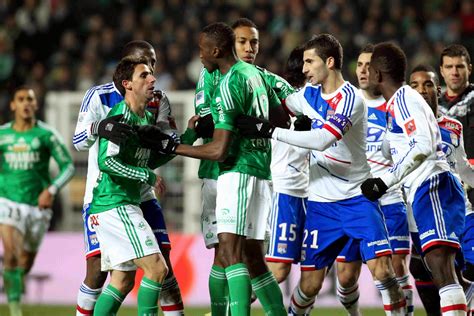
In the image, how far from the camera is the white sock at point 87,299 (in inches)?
313

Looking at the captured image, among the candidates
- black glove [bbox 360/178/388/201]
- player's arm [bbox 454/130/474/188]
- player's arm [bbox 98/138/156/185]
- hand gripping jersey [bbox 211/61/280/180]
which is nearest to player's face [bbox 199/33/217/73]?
hand gripping jersey [bbox 211/61/280/180]

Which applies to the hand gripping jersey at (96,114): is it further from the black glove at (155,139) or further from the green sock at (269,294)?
the green sock at (269,294)

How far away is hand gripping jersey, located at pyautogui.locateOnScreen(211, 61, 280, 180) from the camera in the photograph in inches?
284

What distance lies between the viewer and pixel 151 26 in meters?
18.0

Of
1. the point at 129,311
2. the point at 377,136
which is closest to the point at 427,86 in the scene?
the point at 377,136

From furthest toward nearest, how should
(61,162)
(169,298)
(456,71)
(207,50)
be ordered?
(61,162)
(456,71)
(169,298)
(207,50)

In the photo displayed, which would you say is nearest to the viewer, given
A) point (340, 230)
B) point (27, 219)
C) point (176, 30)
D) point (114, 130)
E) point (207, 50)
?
point (114, 130)

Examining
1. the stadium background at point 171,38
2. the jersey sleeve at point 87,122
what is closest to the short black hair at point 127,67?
the jersey sleeve at point 87,122

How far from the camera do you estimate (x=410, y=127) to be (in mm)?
7223

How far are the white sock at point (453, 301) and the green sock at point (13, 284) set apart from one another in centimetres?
518

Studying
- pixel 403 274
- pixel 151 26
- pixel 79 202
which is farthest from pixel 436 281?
pixel 151 26

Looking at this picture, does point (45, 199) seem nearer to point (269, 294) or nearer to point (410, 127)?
point (269, 294)

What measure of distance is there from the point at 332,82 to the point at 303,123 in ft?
1.21

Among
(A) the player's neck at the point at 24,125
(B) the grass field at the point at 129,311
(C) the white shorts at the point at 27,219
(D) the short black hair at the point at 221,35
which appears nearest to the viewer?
(D) the short black hair at the point at 221,35
